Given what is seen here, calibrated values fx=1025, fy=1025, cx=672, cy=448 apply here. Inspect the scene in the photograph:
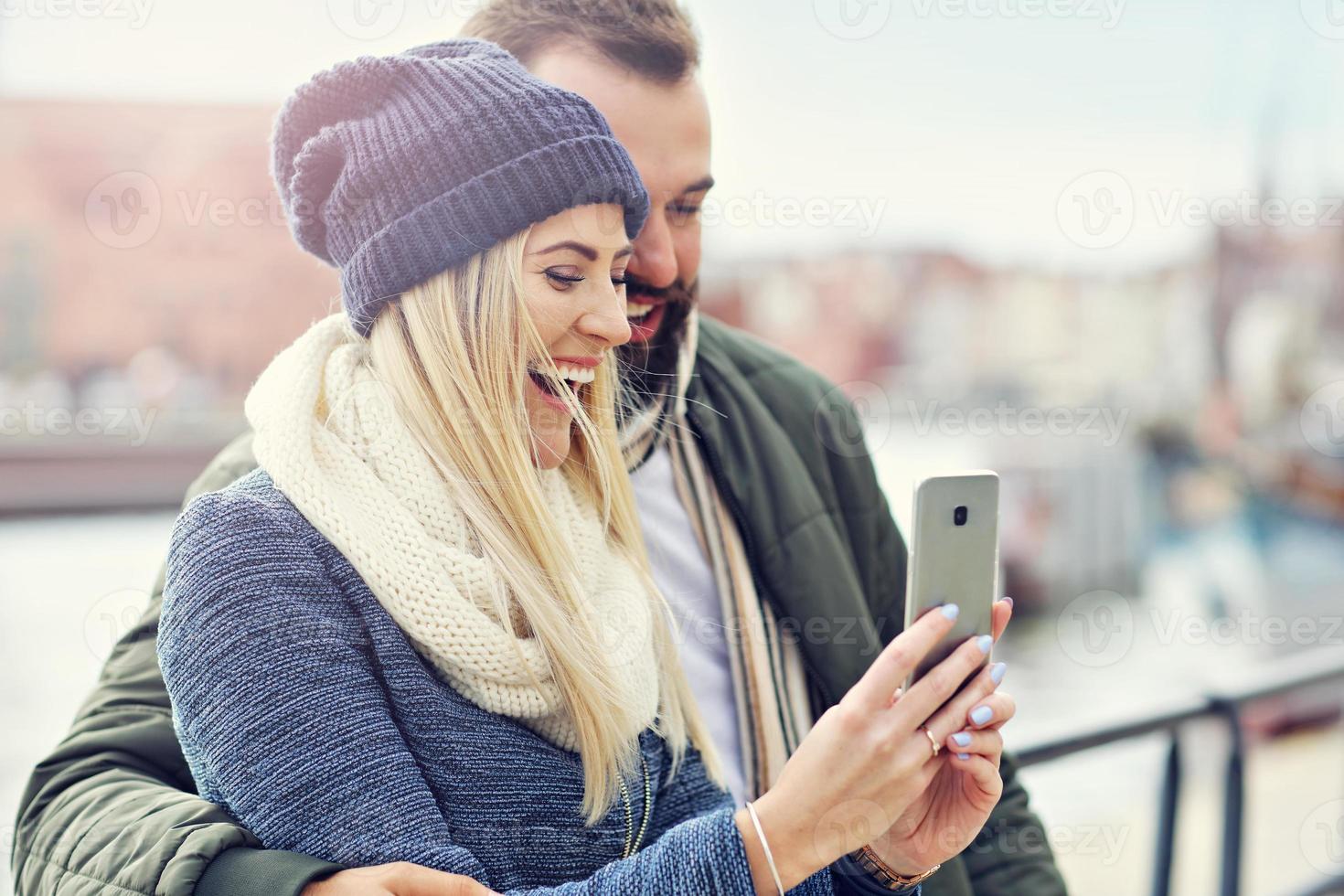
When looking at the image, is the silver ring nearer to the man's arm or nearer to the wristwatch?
the wristwatch

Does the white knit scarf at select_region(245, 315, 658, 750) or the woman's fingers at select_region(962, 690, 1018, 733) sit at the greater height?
the white knit scarf at select_region(245, 315, 658, 750)

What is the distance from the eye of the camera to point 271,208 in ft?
5.73

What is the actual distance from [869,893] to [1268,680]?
1345mm

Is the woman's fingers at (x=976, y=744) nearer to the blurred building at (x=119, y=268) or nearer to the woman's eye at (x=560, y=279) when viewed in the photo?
the woman's eye at (x=560, y=279)

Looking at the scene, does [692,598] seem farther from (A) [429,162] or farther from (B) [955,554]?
(A) [429,162]

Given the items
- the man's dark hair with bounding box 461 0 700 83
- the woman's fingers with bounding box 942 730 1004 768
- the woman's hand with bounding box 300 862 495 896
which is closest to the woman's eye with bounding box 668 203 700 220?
the man's dark hair with bounding box 461 0 700 83

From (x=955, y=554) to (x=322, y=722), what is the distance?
2.11 ft

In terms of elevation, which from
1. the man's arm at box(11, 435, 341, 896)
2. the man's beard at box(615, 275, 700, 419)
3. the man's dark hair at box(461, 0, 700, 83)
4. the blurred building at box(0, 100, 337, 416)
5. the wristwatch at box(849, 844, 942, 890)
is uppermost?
the man's dark hair at box(461, 0, 700, 83)

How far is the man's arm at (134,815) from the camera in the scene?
3.06ft

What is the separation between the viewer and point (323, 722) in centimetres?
92

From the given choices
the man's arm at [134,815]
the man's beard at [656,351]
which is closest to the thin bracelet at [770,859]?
the man's arm at [134,815]

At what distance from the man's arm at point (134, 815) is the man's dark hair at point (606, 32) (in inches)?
26.6

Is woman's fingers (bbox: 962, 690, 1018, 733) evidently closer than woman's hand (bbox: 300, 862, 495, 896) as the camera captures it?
No

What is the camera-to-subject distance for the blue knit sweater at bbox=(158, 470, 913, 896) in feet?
3.00
